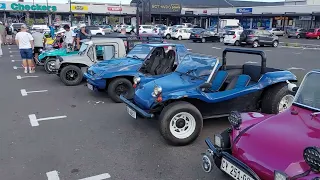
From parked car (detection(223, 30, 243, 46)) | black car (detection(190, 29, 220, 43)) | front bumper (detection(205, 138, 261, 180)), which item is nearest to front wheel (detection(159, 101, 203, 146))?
front bumper (detection(205, 138, 261, 180))

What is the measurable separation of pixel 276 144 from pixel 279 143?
0.03m

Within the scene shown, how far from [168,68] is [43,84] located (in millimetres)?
4859

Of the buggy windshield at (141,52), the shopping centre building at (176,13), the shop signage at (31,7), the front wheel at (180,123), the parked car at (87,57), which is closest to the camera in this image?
the front wheel at (180,123)

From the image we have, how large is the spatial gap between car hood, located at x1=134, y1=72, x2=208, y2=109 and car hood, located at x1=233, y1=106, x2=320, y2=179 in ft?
5.58

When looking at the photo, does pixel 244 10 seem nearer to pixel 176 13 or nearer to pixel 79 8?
pixel 176 13

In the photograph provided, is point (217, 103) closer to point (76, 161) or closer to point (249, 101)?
point (249, 101)

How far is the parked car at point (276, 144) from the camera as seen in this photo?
8.50 ft

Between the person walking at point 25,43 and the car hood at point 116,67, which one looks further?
the person walking at point 25,43

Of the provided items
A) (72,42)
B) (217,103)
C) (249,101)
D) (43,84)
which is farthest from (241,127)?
(72,42)

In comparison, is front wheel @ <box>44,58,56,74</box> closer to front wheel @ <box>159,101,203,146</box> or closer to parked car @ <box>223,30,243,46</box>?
front wheel @ <box>159,101,203,146</box>

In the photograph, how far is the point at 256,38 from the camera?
26219 mm

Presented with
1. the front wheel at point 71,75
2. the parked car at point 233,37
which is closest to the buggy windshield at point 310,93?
the front wheel at point 71,75

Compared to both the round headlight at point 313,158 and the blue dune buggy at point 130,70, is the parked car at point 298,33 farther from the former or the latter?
the round headlight at point 313,158

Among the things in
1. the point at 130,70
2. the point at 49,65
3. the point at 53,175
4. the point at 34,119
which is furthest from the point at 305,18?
the point at 53,175
